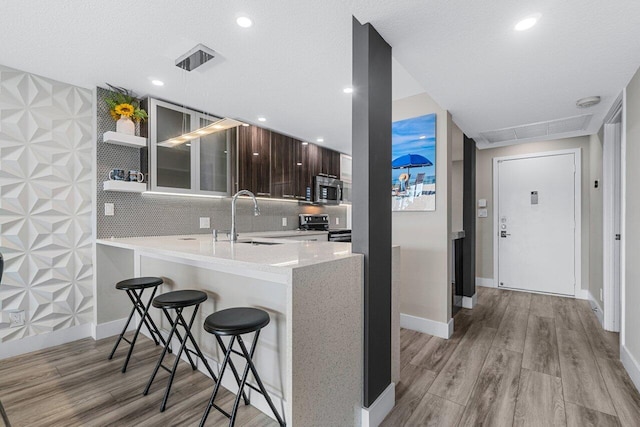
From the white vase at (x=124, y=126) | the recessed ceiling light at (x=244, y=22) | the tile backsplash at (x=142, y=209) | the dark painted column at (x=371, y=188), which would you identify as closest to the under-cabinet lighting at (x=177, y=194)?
the tile backsplash at (x=142, y=209)

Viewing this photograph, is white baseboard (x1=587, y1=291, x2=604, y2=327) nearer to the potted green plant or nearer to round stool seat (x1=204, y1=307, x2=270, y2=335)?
round stool seat (x1=204, y1=307, x2=270, y2=335)

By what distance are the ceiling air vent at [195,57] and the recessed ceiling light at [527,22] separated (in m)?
1.94

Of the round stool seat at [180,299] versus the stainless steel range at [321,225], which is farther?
the stainless steel range at [321,225]

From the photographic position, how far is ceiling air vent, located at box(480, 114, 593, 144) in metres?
3.28

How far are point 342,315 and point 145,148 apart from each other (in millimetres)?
2688

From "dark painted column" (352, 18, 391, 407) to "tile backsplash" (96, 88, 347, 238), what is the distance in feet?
8.00

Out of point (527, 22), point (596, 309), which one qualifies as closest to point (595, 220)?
point (596, 309)

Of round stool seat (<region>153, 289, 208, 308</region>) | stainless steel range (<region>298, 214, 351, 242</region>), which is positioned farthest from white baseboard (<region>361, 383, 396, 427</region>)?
stainless steel range (<region>298, 214, 351, 242</region>)

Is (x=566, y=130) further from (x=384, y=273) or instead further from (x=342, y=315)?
(x=342, y=315)

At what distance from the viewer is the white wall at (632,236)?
2086mm

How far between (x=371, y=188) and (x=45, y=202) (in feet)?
9.24

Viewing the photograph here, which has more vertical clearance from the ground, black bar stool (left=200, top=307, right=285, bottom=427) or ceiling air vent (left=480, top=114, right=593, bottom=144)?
ceiling air vent (left=480, top=114, right=593, bottom=144)

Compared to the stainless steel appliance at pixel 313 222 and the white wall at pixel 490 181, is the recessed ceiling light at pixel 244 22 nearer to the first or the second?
the stainless steel appliance at pixel 313 222

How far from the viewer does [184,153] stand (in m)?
3.26
